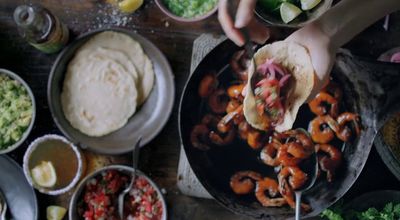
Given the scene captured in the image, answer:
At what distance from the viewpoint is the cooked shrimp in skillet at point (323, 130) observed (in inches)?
94.6

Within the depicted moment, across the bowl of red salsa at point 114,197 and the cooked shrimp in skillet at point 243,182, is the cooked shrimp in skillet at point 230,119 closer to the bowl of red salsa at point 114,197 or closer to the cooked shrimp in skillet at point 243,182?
the cooked shrimp in skillet at point 243,182

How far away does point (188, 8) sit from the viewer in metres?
2.51

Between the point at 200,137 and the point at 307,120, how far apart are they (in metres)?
0.45

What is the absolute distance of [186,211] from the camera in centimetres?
252

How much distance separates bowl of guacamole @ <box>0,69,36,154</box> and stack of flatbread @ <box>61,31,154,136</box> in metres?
0.15

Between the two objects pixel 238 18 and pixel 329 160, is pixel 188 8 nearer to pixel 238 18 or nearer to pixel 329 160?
pixel 238 18

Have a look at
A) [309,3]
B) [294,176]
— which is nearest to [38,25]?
[309,3]

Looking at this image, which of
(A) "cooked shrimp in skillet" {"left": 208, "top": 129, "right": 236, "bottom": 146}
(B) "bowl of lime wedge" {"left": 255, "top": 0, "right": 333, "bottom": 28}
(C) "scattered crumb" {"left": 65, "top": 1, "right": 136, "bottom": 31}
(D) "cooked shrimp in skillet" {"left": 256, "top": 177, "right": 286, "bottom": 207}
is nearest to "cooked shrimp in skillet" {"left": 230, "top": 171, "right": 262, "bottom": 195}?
(D) "cooked shrimp in skillet" {"left": 256, "top": 177, "right": 286, "bottom": 207}

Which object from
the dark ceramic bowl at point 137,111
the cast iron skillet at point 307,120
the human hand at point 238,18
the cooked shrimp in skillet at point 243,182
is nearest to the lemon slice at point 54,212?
the dark ceramic bowl at point 137,111

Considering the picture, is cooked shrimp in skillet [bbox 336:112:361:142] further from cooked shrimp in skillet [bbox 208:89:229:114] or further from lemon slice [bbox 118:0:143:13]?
lemon slice [bbox 118:0:143:13]

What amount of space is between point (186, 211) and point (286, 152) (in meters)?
0.51

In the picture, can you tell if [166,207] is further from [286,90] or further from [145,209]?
[286,90]

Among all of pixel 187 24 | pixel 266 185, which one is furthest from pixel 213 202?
pixel 187 24

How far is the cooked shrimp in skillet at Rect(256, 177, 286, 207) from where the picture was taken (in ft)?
7.77
